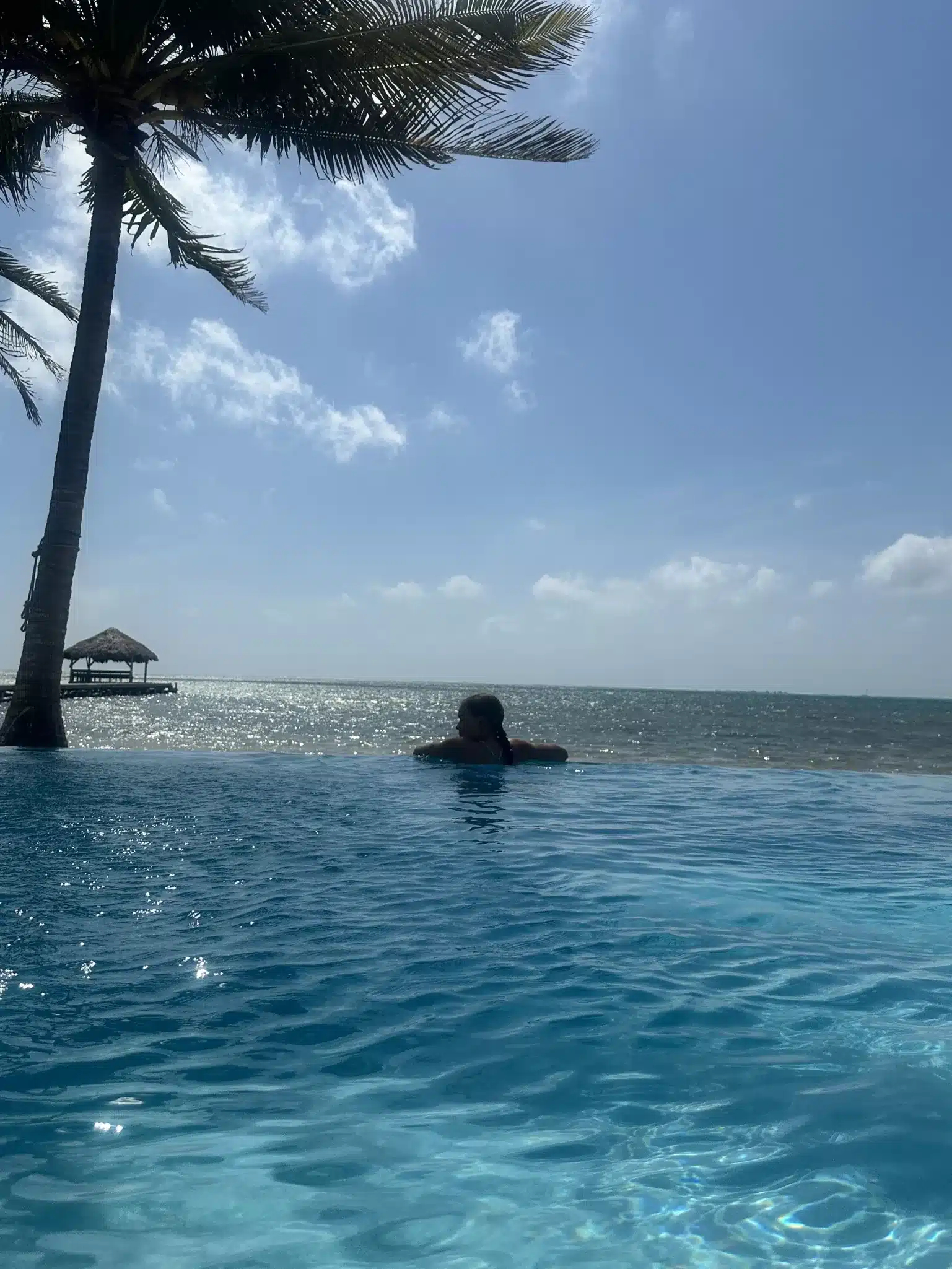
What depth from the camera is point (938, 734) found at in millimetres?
45844

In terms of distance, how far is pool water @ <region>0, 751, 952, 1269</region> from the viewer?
7.50 feet

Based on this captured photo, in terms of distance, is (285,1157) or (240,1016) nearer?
(285,1157)

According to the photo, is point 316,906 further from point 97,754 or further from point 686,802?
point 97,754

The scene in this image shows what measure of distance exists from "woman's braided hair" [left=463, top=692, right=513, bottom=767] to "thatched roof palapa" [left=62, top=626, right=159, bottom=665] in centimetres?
4146

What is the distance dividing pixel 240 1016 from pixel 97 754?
943cm

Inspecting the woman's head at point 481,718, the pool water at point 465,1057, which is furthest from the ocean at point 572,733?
the pool water at point 465,1057

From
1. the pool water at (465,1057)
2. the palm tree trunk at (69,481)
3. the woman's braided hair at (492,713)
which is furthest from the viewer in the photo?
the palm tree trunk at (69,481)

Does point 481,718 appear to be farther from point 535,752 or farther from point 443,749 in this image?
point 535,752

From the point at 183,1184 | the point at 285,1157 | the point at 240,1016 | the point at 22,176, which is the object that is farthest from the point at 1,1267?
the point at 22,176

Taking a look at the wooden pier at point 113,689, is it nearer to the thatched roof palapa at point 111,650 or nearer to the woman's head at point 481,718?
the thatched roof palapa at point 111,650

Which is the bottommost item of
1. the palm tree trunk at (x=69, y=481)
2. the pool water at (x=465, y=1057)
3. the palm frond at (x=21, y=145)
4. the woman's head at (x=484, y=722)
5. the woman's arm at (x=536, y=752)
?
the pool water at (x=465, y=1057)

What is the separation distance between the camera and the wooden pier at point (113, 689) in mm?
44775

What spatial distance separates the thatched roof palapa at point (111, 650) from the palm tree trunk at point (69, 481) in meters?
37.0

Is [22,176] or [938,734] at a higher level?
[22,176]
